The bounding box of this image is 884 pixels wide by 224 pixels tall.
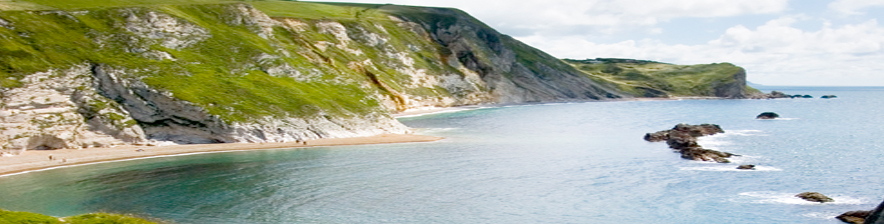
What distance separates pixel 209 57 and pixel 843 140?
91.1 metres

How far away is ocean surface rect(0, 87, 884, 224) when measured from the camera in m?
47.7

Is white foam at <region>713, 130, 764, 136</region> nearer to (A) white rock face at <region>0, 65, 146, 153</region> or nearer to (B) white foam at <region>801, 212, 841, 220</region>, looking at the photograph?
(B) white foam at <region>801, 212, 841, 220</region>

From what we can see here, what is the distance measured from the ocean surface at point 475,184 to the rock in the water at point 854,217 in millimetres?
1492

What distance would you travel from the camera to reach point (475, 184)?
59.8 m

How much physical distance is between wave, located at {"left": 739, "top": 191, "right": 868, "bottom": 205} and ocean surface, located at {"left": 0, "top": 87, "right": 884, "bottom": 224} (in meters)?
0.13

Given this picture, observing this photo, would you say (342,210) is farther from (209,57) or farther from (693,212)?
(209,57)

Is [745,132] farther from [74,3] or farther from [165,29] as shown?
[74,3]

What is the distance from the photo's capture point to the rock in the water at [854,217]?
139 ft

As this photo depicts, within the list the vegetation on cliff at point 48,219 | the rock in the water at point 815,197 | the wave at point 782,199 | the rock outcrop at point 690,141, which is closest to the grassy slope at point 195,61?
the rock outcrop at point 690,141

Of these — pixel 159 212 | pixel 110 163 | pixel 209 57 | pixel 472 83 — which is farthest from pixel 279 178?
pixel 472 83

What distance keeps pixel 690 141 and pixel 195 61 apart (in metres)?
69.3

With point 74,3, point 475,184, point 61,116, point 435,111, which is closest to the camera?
point 475,184

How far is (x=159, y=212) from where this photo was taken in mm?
47656

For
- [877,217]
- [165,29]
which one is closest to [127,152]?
[165,29]
